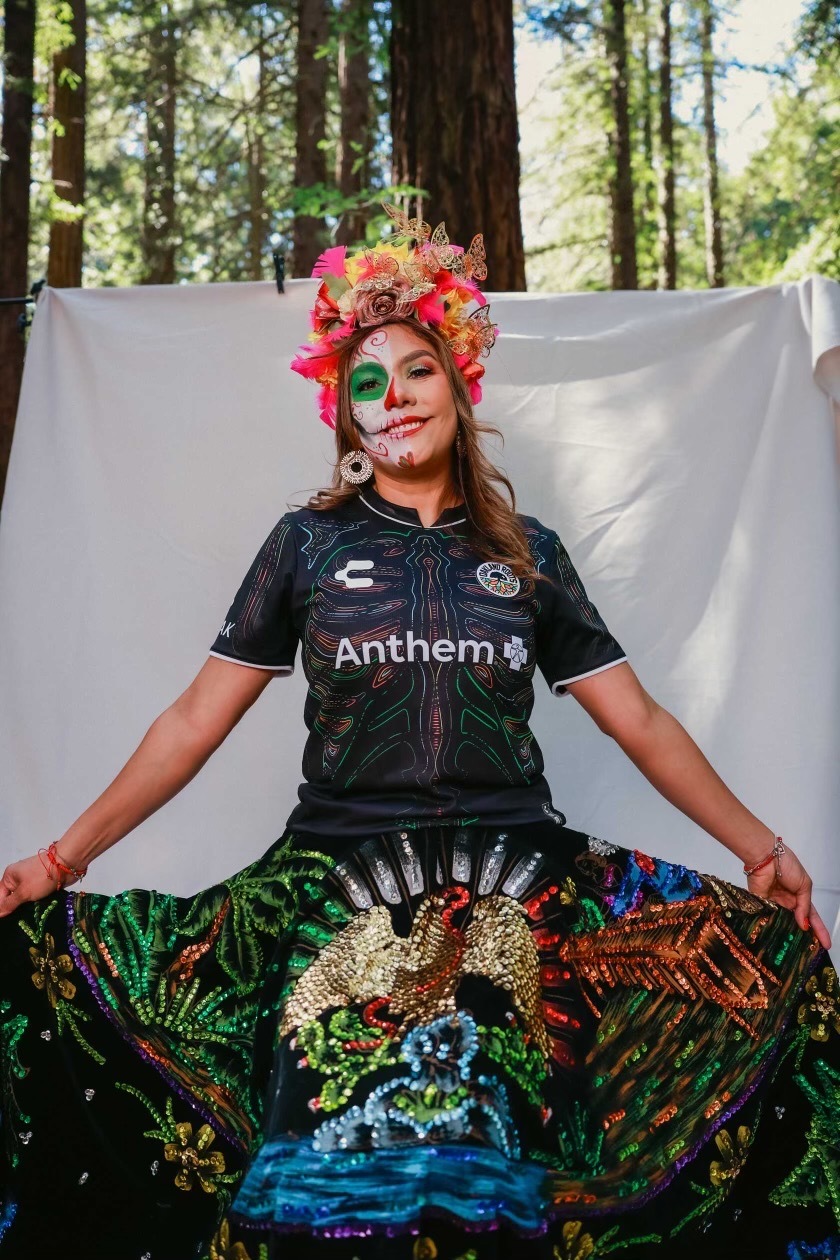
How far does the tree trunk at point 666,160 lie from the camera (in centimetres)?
1499

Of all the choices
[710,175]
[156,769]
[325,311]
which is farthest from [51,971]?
[710,175]

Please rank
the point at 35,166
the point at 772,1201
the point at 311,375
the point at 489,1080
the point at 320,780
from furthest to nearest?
1. the point at 35,166
2. the point at 311,375
3. the point at 320,780
4. the point at 772,1201
5. the point at 489,1080

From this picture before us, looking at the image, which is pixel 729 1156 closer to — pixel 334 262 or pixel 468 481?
pixel 468 481

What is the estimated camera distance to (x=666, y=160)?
1508cm

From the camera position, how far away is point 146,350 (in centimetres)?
388

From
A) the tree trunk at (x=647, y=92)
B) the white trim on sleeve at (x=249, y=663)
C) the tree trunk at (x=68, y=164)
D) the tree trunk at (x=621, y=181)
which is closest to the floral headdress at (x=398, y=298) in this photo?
the white trim on sleeve at (x=249, y=663)

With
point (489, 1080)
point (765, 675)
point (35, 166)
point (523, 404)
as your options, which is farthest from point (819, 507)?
point (35, 166)

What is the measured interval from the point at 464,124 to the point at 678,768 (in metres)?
2.78

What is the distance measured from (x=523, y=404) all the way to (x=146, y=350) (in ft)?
3.60

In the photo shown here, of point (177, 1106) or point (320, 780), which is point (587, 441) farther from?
point (177, 1106)

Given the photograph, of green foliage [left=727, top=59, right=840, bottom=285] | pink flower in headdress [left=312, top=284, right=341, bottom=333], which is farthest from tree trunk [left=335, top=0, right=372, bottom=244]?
pink flower in headdress [left=312, top=284, right=341, bottom=333]

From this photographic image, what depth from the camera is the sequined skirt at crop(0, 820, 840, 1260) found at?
6.95 feet

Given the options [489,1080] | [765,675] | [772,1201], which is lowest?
[772,1201]

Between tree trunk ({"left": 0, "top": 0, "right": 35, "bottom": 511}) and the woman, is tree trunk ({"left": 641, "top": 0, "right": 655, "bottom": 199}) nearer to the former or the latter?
tree trunk ({"left": 0, "top": 0, "right": 35, "bottom": 511})
